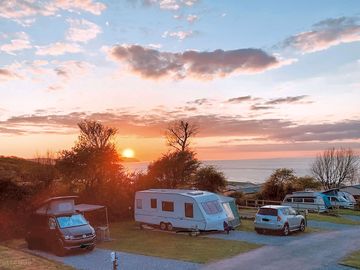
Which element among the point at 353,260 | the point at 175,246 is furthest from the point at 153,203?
the point at 353,260

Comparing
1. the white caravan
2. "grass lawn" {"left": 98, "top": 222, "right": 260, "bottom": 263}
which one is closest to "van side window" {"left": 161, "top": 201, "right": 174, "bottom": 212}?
the white caravan

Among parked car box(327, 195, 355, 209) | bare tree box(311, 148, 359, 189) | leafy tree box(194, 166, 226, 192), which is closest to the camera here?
leafy tree box(194, 166, 226, 192)

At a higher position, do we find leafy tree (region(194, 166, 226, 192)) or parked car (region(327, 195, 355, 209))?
leafy tree (region(194, 166, 226, 192))

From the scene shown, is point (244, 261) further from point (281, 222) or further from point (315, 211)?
point (315, 211)

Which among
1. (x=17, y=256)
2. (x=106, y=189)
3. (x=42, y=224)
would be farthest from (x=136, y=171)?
(x=17, y=256)

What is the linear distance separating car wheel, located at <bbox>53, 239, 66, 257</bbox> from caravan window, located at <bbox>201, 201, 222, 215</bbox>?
9.14 metres

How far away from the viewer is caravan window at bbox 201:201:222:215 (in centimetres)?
2510

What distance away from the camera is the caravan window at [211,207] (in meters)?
25.1

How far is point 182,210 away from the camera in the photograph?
84.2 feet

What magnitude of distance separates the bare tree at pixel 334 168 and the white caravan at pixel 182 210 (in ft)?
206

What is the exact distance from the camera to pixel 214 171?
44.0 meters

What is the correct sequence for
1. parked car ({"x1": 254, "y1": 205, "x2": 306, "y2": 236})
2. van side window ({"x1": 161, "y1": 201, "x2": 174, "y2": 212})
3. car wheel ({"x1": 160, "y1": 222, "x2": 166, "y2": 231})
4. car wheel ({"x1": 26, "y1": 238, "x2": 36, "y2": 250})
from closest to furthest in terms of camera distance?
car wheel ({"x1": 26, "y1": 238, "x2": 36, "y2": 250}) → parked car ({"x1": 254, "y1": 205, "x2": 306, "y2": 236}) → van side window ({"x1": 161, "y1": 201, "x2": 174, "y2": 212}) → car wheel ({"x1": 160, "y1": 222, "x2": 166, "y2": 231})

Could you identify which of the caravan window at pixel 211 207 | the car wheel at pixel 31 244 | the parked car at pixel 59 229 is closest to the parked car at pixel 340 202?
the caravan window at pixel 211 207

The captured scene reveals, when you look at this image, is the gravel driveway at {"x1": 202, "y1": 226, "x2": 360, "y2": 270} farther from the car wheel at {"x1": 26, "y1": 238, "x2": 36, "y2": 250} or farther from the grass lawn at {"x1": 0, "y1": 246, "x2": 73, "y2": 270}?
the car wheel at {"x1": 26, "y1": 238, "x2": 36, "y2": 250}
